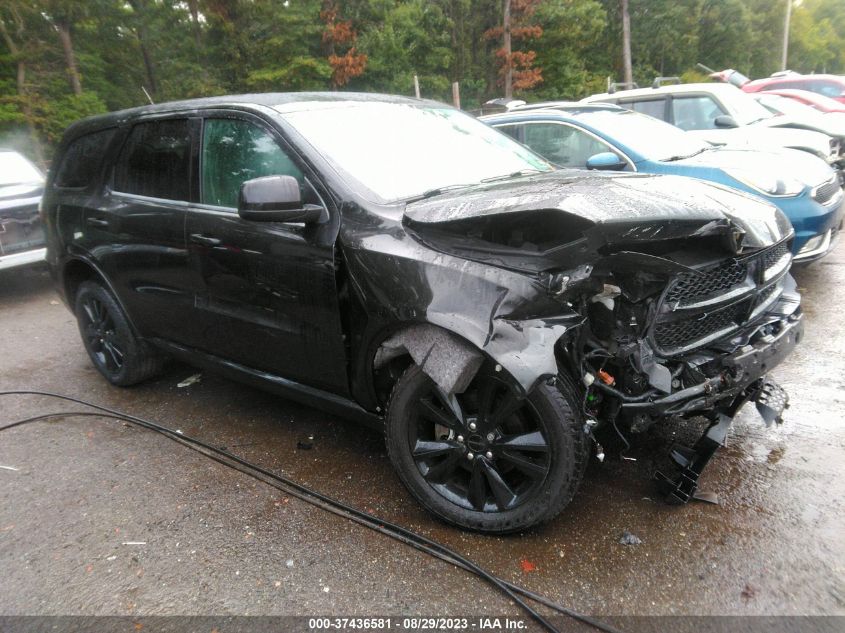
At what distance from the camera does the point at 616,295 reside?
2.22 metres

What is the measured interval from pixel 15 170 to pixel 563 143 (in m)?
6.75

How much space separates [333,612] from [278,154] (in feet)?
6.68

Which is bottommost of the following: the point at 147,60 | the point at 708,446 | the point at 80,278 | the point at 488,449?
the point at 708,446

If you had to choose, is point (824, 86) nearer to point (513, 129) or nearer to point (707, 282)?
point (513, 129)

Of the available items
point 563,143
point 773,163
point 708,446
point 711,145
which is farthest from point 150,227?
point 711,145

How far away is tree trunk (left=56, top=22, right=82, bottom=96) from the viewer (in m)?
16.0

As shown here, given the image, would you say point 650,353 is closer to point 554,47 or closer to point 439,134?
point 439,134

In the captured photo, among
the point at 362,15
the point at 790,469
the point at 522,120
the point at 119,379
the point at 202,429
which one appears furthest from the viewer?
the point at 362,15

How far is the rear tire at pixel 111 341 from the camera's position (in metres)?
3.99

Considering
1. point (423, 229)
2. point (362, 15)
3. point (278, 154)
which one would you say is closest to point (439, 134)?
point (278, 154)

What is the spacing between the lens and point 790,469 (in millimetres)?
2779

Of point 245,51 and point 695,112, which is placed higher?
point 245,51

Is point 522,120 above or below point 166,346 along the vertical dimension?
above

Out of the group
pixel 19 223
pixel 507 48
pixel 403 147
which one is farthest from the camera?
pixel 507 48
